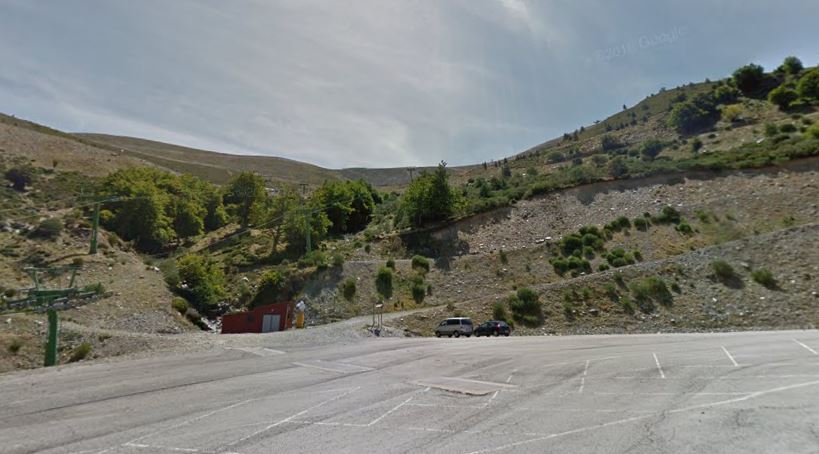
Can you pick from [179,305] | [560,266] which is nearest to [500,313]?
[560,266]

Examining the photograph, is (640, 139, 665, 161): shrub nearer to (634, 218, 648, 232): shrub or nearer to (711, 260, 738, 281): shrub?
(634, 218, 648, 232): shrub

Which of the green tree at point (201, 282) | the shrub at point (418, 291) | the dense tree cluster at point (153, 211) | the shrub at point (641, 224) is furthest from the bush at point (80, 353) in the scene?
the shrub at point (641, 224)

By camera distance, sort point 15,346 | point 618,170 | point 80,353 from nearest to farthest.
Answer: point 80,353 → point 15,346 → point 618,170

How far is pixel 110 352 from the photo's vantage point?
23.1 m

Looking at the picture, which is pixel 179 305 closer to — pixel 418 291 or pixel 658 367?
pixel 418 291

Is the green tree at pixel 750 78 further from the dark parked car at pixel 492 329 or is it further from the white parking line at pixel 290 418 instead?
the white parking line at pixel 290 418

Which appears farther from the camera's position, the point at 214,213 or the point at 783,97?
the point at 783,97

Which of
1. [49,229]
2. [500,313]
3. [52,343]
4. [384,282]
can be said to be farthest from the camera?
[49,229]

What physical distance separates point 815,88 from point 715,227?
182 feet

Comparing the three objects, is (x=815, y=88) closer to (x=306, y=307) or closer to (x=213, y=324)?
(x=306, y=307)

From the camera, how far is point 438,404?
10367mm

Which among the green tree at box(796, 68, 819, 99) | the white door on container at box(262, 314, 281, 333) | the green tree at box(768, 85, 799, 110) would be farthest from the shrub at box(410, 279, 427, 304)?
the green tree at box(796, 68, 819, 99)

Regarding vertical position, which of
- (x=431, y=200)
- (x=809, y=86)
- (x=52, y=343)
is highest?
(x=809, y=86)

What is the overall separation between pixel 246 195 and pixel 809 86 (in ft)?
299
